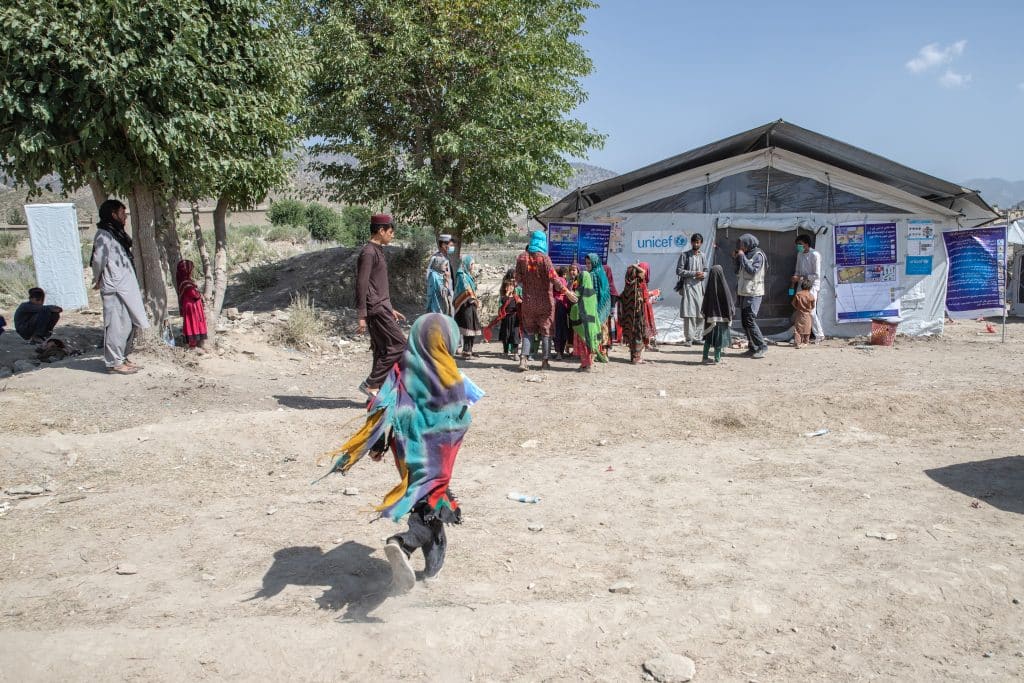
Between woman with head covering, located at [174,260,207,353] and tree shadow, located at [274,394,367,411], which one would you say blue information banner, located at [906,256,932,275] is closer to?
tree shadow, located at [274,394,367,411]

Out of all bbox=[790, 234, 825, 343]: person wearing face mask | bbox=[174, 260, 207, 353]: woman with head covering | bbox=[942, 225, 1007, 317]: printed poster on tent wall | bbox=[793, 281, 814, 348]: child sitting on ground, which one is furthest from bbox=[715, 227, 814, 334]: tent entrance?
bbox=[174, 260, 207, 353]: woman with head covering

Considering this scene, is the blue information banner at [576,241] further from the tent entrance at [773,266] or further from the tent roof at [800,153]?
the tent entrance at [773,266]

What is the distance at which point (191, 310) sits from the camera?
30.5 feet

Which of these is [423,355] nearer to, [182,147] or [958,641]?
[958,641]

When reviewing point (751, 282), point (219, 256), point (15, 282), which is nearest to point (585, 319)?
point (751, 282)

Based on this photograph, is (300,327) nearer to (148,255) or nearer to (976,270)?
(148,255)

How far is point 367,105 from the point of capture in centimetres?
1263

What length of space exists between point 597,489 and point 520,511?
2.35 ft

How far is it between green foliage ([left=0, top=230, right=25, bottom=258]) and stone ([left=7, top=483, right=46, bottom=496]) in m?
21.8

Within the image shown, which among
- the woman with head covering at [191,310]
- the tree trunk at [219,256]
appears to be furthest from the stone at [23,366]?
the tree trunk at [219,256]

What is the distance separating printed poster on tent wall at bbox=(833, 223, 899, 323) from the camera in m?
12.2

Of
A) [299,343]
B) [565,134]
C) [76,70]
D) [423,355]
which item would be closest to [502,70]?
[565,134]

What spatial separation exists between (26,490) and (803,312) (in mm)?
10456

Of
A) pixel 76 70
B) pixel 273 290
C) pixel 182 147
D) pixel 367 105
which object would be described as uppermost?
pixel 367 105
